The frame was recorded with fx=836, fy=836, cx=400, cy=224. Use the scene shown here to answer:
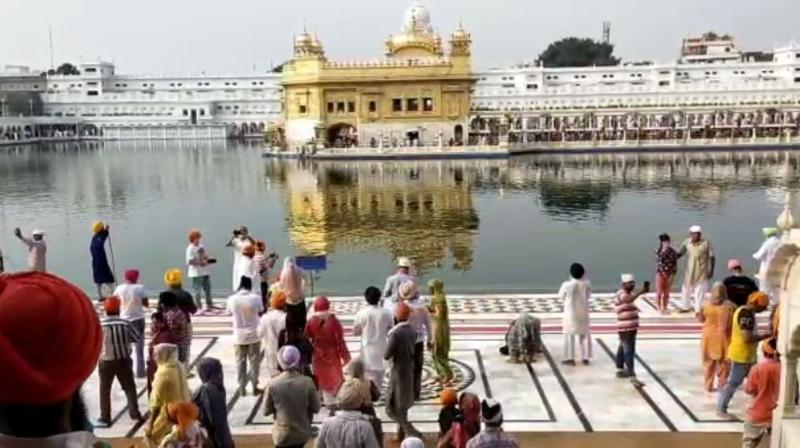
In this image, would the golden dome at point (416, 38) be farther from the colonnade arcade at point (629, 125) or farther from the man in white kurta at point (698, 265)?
the man in white kurta at point (698, 265)

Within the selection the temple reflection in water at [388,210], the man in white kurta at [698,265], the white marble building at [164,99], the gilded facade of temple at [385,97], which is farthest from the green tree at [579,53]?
the man in white kurta at [698,265]

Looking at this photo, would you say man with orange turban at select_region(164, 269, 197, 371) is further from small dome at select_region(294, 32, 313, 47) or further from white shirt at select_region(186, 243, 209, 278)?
small dome at select_region(294, 32, 313, 47)

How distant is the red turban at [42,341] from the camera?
1.36m

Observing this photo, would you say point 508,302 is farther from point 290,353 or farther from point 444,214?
point 444,214

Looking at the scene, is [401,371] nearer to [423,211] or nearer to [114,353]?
[114,353]

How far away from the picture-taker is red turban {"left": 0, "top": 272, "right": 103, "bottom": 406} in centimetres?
136

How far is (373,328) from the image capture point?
22.1ft

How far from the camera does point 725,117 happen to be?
58531 millimetres

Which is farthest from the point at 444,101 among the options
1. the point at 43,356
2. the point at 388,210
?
Answer: the point at 43,356

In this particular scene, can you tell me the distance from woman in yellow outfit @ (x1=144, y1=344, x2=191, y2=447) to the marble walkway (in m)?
1.41

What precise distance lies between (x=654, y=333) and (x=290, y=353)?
5614 millimetres

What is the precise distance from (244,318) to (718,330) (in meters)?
3.96

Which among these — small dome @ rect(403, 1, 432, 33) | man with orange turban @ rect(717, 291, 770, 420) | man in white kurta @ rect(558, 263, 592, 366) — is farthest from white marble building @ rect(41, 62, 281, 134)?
man with orange turban @ rect(717, 291, 770, 420)

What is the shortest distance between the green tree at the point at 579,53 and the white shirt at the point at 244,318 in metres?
92.5
